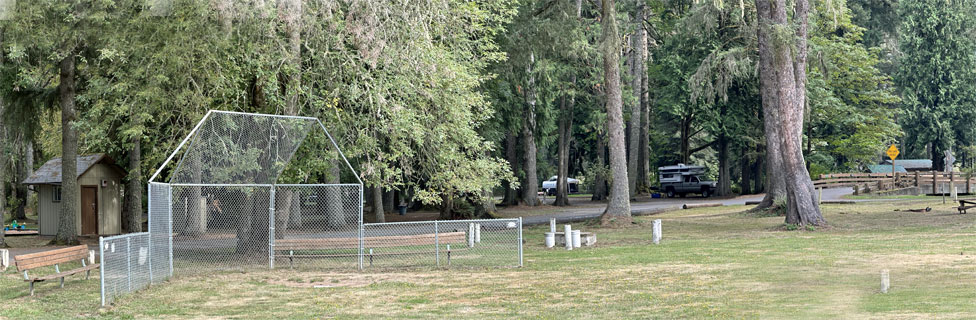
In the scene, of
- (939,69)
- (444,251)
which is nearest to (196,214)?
(444,251)

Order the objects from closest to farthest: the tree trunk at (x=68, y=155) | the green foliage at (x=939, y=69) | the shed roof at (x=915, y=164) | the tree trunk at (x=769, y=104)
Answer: the tree trunk at (x=68, y=155), the tree trunk at (x=769, y=104), the green foliage at (x=939, y=69), the shed roof at (x=915, y=164)

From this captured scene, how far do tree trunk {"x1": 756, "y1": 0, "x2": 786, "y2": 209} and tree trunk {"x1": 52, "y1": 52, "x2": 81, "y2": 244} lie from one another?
2077 cm

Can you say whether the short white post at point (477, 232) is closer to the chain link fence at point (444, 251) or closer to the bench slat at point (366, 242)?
the chain link fence at point (444, 251)

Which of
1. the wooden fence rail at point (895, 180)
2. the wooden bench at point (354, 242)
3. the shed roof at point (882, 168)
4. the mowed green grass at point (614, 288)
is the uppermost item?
the shed roof at point (882, 168)

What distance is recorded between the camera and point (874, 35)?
2484 inches

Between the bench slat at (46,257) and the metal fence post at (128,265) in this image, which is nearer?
the metal fence post at (128,265)

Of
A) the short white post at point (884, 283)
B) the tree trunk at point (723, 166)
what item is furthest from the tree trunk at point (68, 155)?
the tree trunk at point (723, 166)

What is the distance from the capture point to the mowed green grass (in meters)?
12.0

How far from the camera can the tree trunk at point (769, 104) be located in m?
29.3

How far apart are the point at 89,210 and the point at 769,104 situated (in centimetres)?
2512

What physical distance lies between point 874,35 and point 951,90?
6.54 metres

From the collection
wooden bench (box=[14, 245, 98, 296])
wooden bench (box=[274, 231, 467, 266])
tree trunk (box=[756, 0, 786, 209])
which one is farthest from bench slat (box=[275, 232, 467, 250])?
tree trunk (box=[756, 0, 786, 209])

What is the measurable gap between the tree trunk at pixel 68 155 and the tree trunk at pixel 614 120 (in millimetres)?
16595

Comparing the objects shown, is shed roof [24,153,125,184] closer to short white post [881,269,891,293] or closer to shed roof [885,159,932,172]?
short white post [881,269,891,293]
